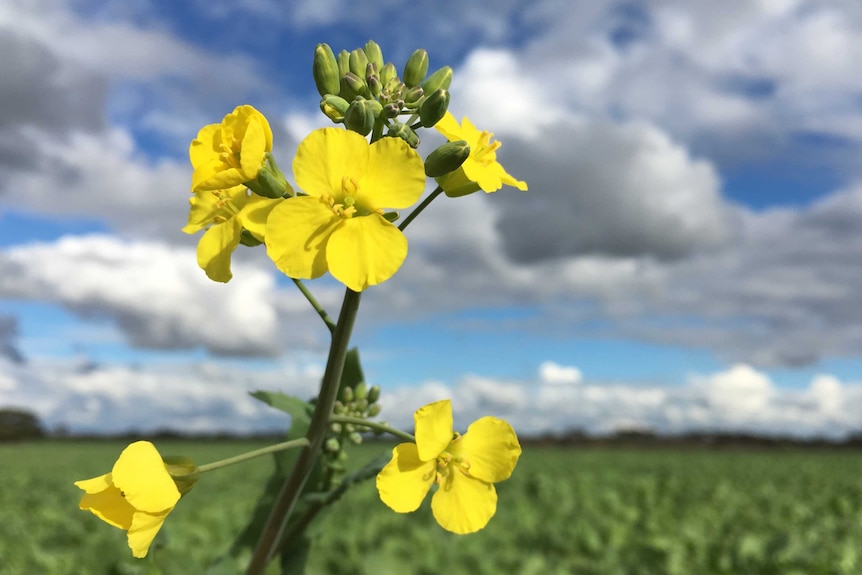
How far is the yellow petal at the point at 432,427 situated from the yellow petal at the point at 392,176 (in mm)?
302

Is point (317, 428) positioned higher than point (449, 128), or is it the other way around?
point (449, 128)

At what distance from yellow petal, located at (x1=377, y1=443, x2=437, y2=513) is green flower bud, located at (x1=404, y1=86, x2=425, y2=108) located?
56 cm

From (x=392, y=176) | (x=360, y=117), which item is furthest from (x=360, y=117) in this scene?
(x=392, y=176)

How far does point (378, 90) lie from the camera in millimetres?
1047

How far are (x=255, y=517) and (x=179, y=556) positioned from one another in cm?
46

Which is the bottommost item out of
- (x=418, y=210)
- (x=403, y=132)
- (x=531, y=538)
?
(x=531, y=538)

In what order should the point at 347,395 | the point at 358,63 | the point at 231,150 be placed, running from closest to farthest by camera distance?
the point at 231,150, the point at 358,63, the point at 347,395

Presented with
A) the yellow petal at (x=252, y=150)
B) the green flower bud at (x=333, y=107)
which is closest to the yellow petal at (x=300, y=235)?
the yellow petal at (x=252, y=150)

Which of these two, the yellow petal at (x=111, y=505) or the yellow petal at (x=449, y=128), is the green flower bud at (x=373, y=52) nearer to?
the yellow petal at (x=449, y=128)

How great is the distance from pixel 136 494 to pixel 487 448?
52cm

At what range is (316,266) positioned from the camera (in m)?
0.88

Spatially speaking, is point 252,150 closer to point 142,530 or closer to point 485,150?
point 485,150

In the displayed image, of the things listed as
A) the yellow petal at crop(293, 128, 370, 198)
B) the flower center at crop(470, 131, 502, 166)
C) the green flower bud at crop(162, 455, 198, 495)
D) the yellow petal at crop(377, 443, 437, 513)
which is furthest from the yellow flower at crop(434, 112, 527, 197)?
the green flower bud at crop(162, 455, 198, 495)

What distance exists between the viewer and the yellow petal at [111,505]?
91cm
